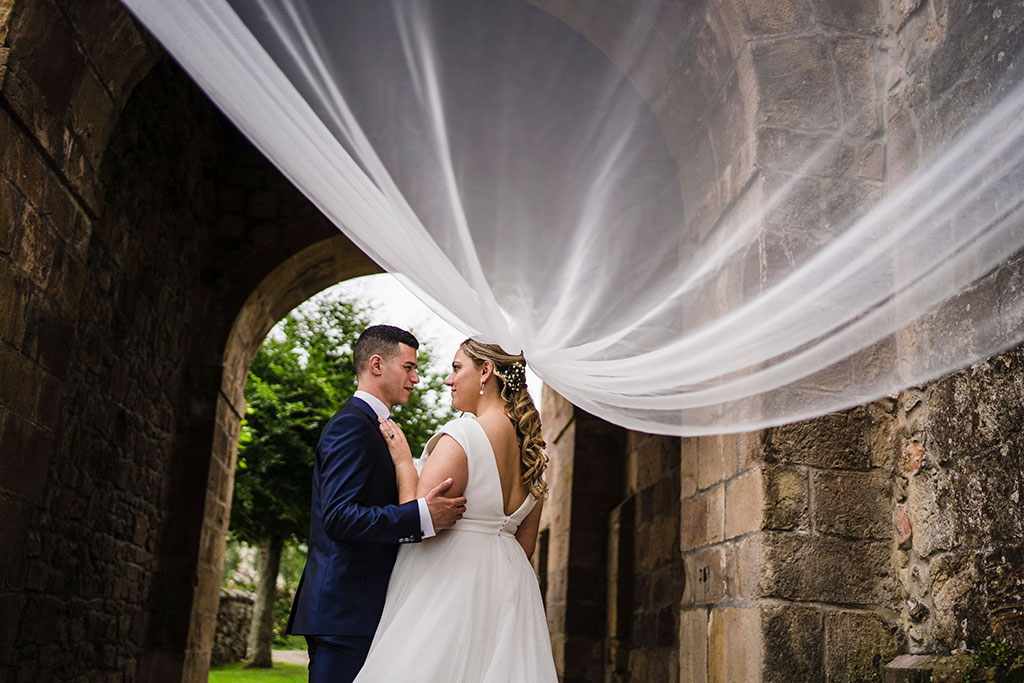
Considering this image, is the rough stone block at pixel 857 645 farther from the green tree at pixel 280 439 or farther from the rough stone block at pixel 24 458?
the green tree at pixel 280 439

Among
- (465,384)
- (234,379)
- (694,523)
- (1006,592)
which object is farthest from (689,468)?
(234,379)

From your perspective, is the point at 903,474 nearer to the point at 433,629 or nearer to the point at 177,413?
the point at 433,629

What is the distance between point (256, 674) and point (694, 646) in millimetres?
10675

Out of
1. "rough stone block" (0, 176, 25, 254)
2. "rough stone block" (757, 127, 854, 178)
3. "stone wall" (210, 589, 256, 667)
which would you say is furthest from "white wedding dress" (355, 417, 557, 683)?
"stone wall" (210, 589, 256, 667)

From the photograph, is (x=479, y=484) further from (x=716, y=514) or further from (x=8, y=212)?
(x=8, y=212)

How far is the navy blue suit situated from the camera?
7.66 feet

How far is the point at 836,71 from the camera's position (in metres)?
2.80

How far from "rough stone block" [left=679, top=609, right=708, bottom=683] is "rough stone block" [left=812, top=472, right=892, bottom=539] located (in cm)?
50

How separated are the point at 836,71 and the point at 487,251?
1.28 m

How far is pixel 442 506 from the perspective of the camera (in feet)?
7.59

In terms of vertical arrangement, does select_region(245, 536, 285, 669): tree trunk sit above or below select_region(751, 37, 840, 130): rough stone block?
below

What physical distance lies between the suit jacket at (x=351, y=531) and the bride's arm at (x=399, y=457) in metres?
0.02

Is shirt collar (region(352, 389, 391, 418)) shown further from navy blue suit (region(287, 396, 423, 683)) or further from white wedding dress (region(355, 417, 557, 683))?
white wedding dress (region(355, 417, 557, 683))

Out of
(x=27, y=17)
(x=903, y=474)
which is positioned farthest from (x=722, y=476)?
(x=27, y=17)
